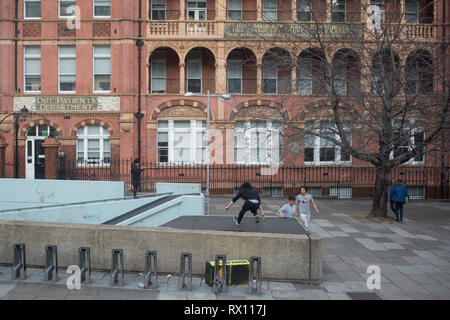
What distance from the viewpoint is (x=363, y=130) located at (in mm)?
14758

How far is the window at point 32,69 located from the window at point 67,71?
1.27 metres

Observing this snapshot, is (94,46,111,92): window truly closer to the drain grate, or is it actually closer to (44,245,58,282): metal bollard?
(44,245,58,282): metal bollard

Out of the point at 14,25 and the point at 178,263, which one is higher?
the point at 14,25

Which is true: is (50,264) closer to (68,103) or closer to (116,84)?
(116,84)

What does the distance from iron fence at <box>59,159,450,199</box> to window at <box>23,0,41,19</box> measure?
893 centimetres

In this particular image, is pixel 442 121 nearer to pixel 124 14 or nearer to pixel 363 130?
pixel 363 130

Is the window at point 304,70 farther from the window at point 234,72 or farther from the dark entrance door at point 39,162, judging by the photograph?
the dark entrance door at point 39,162

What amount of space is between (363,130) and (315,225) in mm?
3921

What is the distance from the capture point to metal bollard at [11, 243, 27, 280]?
8.09 m

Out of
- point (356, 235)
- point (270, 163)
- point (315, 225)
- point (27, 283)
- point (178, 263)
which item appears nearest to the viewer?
point (27, 283)

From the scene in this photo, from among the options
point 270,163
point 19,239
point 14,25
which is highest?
point 14,25

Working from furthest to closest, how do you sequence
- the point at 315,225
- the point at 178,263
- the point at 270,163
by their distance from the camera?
the point at 270,163
the point at 315,225
the point at 178,263

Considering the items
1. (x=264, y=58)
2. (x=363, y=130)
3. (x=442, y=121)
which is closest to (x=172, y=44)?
(x=264, y=58)

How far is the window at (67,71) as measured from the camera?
23438 mm
